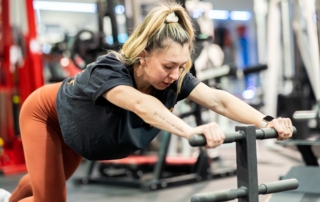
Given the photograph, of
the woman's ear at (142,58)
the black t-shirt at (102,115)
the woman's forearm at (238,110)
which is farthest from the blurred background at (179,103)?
the woman's ear at (142,58)

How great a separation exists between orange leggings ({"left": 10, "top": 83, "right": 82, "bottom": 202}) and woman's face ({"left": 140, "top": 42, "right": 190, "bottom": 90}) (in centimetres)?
60

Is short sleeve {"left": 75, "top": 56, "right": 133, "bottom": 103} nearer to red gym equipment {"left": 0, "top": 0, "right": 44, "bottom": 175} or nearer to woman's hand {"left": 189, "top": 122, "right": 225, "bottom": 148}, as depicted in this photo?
woman's hand {"left": 189, "top": 122, "right": 225, "bottom": 148}

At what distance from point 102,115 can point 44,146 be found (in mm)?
447

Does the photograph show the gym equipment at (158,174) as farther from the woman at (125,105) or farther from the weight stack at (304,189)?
the woman at (125,105)

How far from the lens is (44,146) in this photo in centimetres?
202

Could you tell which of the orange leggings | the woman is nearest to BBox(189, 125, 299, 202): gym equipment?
the woman

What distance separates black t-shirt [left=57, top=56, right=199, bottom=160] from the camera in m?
1.63

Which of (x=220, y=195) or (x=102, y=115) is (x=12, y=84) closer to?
(x=102, y=115)

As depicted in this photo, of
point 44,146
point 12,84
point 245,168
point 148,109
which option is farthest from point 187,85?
point 12,84

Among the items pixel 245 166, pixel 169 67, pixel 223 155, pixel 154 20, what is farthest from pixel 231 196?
pixel 223 155

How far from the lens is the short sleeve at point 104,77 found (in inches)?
61.9

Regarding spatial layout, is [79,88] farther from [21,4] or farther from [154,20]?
[21,4]

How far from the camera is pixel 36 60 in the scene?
4953 millimetres

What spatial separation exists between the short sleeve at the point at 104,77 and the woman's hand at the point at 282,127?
0.56m
